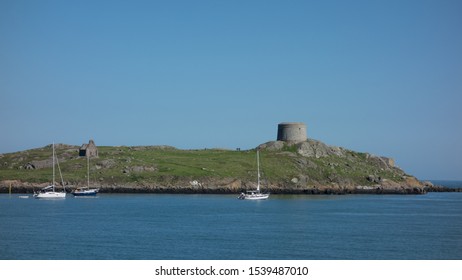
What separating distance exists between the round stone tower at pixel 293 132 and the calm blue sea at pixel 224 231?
73.4 metres

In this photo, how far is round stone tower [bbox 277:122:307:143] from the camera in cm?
19000

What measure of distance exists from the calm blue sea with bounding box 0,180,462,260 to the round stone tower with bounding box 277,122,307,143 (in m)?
73.4

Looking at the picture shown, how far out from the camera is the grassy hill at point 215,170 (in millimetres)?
155750

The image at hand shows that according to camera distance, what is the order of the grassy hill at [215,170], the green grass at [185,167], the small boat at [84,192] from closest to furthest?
the small boat at [84,192]
the grassy hill at [215,170]
the green grass at [185,167]

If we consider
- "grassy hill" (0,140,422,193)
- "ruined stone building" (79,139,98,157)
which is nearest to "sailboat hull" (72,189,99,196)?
"grassy hill" (0,140,422,193)

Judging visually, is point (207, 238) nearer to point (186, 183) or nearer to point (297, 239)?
point (297, 239)

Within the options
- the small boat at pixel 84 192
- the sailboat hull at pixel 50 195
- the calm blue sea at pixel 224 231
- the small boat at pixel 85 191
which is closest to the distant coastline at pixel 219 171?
the small boat at pixel 85 191

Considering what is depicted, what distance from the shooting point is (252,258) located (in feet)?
185

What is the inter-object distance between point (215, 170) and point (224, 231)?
3564 inches

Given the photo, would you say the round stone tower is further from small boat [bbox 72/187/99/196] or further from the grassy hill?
small boat [bbox 72/187/99/196]

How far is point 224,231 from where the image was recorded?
7506 cm

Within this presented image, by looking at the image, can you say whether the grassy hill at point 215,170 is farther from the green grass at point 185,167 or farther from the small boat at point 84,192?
the small boat at point 84,192

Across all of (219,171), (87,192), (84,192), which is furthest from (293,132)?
(84,192)
